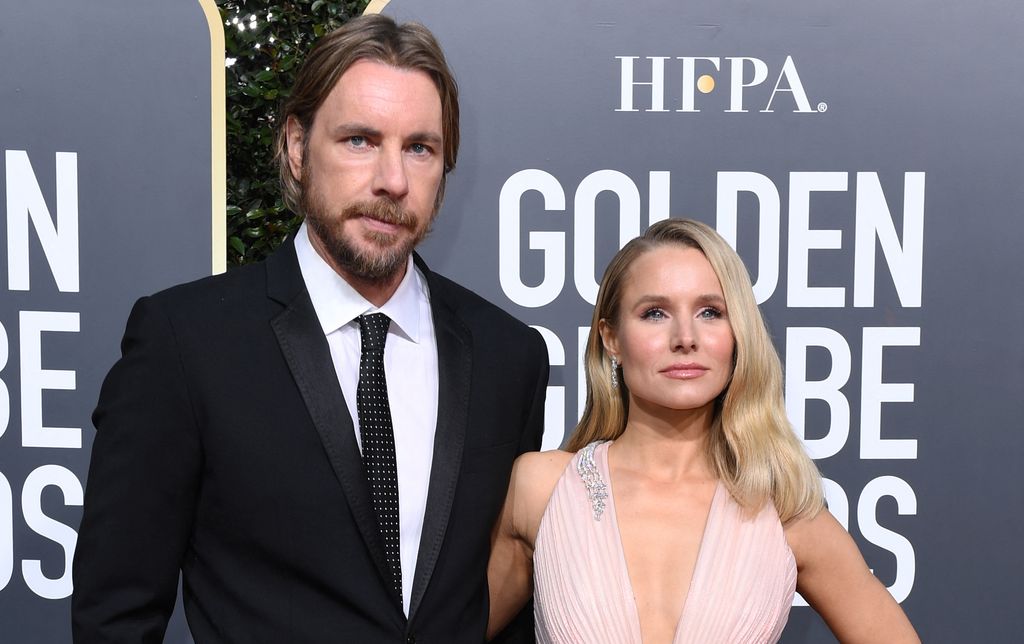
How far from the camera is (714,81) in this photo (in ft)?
7.84

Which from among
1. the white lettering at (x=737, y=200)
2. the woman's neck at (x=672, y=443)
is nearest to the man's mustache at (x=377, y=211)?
the woman's neck at (x=672, y=443)

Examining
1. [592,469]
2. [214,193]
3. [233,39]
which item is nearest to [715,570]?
[592,469]

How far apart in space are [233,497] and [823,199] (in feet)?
5.33

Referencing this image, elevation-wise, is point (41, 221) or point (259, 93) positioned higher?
point (259, 93)

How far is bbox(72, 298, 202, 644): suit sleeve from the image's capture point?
1.41 meters

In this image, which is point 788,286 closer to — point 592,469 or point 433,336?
point 592,469

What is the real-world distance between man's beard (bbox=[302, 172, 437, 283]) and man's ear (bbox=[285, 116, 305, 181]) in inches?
5.1

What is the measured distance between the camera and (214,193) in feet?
7.80

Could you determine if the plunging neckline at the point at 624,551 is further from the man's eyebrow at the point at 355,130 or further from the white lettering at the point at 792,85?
the white lettering at the point at 792,85

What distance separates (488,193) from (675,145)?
475mm

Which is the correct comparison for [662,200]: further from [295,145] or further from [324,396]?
[324,396]

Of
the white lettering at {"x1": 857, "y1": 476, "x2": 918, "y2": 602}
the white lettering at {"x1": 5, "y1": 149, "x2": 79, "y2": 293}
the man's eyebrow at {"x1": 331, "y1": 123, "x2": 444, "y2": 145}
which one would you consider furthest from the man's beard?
the white lettering at {"x1": 857, "y1": 476, "x2": 918, "y2": 602}

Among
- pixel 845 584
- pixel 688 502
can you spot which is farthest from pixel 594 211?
pixel 845 584

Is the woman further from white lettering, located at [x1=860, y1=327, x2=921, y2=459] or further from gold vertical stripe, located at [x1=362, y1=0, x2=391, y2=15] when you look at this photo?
gold vertical stripe, located at [x1=362, y1=0, x2=391, y2=15]
